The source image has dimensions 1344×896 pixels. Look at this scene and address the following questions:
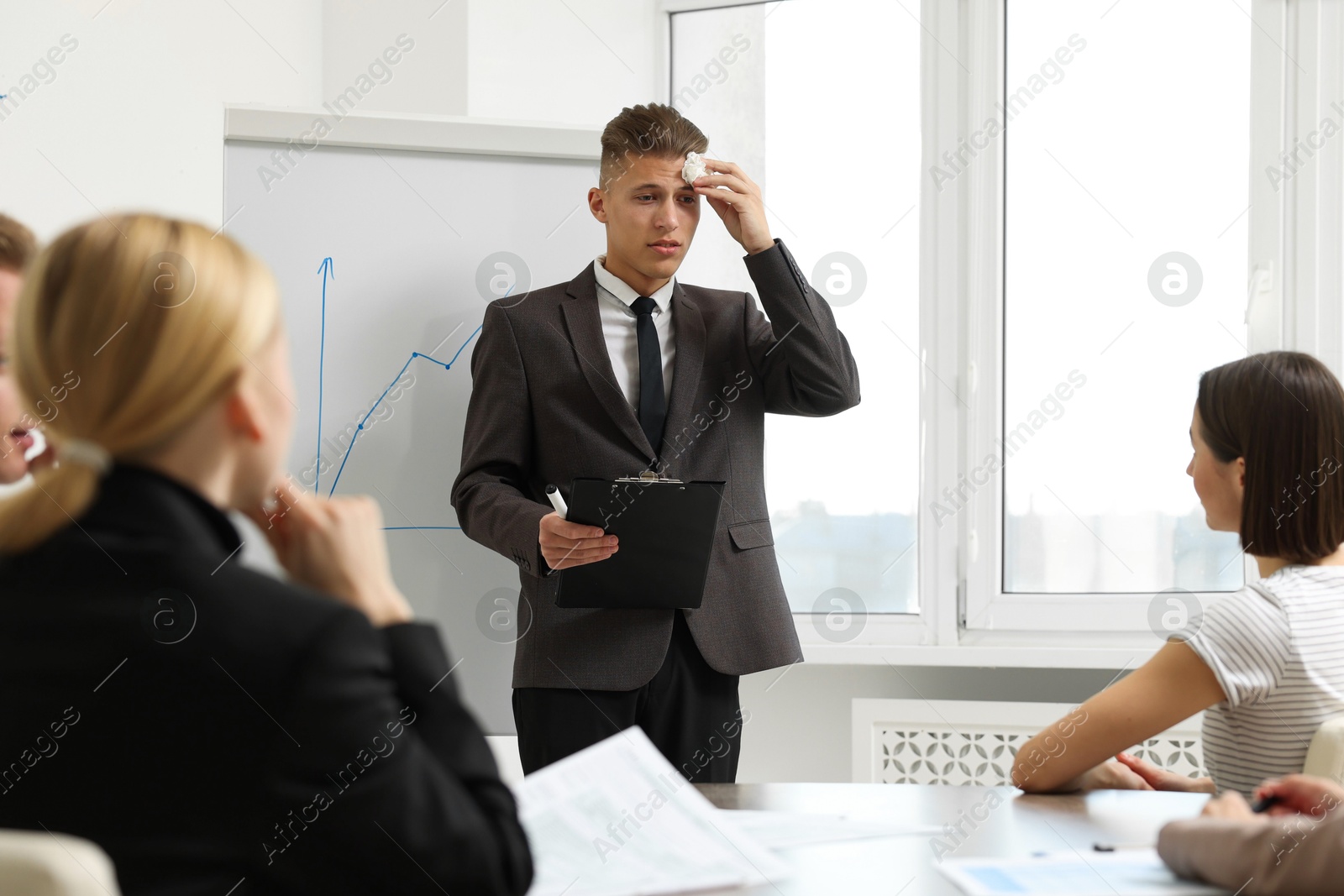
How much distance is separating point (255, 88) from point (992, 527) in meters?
2.24

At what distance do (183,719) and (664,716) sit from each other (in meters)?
1.37

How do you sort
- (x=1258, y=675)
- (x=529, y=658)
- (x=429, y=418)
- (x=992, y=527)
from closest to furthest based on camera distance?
1. (x=1258, y=675)
2. (x=529, y=658)
3. (x=429, y=418)
4. (x=992, y=527)

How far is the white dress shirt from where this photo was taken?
207 centimetres

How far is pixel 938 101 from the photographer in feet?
9.68

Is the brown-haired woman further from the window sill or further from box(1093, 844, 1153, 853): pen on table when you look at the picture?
the window sill

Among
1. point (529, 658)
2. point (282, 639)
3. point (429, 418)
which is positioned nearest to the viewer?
point (282, 639)

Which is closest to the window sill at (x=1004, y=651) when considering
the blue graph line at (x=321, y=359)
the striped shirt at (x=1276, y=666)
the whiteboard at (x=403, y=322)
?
the whiteboard at (x=403, y=322)

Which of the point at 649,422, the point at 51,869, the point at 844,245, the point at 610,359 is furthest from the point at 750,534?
the point at 51,869

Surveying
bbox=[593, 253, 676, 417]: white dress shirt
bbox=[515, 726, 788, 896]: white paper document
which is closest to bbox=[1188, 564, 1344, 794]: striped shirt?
bbox=[515, 726, 788, 896]: white paper document

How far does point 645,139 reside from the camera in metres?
2.14

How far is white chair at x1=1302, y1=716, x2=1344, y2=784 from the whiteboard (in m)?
1.57

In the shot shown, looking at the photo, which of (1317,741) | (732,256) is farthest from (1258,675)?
(732,256)

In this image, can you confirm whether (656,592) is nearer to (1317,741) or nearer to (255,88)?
(1317,741)

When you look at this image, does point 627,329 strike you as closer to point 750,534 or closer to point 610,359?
point 610,359
